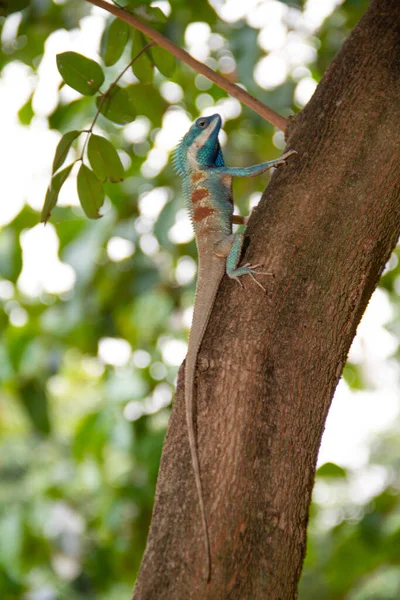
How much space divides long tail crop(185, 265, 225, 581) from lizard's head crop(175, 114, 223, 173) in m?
0.70

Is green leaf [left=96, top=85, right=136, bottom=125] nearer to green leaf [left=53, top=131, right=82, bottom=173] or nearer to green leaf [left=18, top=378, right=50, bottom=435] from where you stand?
green leaf [left=53, top=131, right=82, bottom=173]

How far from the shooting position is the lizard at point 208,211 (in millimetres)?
1745

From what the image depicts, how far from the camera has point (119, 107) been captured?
2252 millimetres

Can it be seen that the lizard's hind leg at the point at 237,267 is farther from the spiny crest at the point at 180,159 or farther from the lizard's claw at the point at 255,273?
the spiny crest at the point at 180,159

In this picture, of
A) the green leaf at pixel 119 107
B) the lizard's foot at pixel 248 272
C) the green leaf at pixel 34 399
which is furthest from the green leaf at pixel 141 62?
the green leaf at pixel 34 399

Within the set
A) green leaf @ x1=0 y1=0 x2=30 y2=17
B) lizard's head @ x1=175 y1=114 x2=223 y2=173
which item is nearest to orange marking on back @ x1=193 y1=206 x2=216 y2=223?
lizard's head @ x1=175 y1=114 x2=223 y2=173

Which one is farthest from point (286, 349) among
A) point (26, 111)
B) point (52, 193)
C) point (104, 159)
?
point (26, 111)

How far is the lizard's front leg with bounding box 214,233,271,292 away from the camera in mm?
1579

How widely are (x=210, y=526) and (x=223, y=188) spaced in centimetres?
153

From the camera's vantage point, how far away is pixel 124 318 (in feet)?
12.4

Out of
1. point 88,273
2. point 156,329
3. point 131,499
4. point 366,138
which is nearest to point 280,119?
point 366,138

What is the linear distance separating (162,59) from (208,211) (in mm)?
561

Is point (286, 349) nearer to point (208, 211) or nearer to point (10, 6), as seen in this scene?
point (208, 211)

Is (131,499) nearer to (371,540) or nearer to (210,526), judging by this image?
(371,540)
